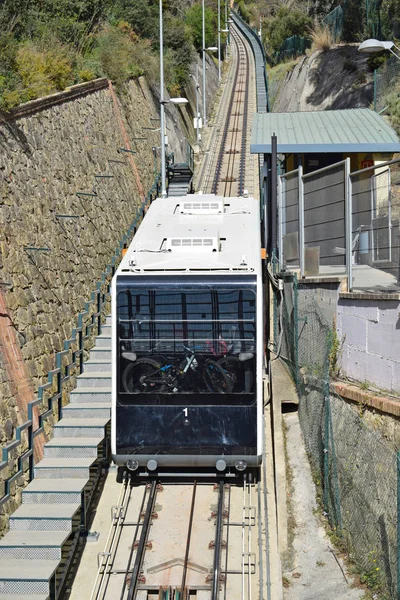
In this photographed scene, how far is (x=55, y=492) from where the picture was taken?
1106cm

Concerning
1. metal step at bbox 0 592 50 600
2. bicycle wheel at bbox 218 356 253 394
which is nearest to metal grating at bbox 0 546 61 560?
metal step at bbox 0 592 50 600

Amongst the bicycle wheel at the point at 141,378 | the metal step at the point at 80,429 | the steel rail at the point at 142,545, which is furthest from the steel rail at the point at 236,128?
the steel rail at the point at 142,545

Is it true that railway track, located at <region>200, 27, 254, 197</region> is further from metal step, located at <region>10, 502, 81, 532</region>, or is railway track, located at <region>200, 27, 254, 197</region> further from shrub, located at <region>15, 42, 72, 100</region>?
metal step, located at <region>10, 502, 81, 532</region>

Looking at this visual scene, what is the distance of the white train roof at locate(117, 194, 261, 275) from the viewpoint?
1169 centimetres

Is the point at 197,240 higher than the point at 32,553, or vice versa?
the point at 197,240

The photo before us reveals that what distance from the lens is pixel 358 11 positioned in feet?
140

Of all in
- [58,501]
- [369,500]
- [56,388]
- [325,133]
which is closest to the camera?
[369,500]

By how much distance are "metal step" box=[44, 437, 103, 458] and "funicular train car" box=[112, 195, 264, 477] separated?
0.78m

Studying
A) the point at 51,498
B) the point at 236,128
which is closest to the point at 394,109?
the point at 51,498

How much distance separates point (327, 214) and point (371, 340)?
124 inches

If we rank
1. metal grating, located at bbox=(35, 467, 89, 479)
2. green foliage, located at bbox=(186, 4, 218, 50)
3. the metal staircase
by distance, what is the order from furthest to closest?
green foliage, located at bbox=(186, 4, 218, 50) → metal grating, located at bbox=(35, 467, 89, 479) → the metal staircase

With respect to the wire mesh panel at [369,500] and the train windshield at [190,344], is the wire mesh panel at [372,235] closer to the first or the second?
the train windshield at [190,344]

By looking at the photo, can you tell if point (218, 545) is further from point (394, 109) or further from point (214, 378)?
point (394, 109)

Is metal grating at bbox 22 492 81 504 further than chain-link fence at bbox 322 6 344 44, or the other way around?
chain-link fence at bbox 322 6 344 44
